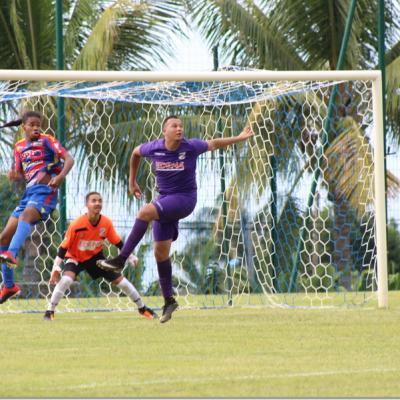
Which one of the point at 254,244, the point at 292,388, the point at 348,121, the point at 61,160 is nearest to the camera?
the point at 292,388

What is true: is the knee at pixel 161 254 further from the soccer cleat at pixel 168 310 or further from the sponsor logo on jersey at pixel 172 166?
the sponsor logo on jersey at pixel 172 166

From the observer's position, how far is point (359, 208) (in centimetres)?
1722

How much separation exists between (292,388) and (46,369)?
5.57ft

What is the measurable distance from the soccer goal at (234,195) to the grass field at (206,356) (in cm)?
246

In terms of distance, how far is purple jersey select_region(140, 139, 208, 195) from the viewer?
1122 centimetres

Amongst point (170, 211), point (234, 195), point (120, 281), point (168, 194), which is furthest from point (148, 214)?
point (234, 195)

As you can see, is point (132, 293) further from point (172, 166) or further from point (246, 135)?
point (246, 135)

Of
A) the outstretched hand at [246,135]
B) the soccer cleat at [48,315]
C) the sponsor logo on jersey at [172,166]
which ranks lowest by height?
the soccer cleat at [48,315]

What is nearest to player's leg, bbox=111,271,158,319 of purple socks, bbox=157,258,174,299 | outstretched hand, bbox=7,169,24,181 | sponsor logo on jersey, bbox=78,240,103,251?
sponsor logo on jersey, bbox=78,240,103,251

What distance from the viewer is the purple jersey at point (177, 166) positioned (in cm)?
1122

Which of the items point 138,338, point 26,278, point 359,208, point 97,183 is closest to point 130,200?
point 97,183

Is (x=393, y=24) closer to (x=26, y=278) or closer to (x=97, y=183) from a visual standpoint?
(x=97, y=183)

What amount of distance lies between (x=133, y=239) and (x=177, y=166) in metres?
0.80

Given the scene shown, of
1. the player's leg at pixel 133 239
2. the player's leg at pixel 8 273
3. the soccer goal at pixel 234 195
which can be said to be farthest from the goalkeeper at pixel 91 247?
the soccer goal at pixel 234 195
